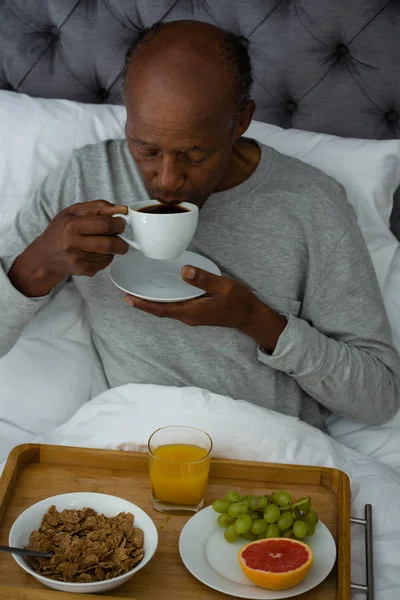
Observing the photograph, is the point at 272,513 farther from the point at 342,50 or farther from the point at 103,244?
the point at 342,50

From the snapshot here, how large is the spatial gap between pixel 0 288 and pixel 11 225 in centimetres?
33

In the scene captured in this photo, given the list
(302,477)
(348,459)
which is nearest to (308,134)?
(348,459)

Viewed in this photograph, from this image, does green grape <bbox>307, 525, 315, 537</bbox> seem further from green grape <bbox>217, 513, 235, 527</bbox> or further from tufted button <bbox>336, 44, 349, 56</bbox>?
tufted button <bbox>336, 44, 349, 56</bbox>

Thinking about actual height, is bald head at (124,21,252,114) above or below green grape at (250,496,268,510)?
above

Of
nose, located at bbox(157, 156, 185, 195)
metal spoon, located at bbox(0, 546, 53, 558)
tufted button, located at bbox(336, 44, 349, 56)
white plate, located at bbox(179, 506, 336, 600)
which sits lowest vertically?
white plate, located at bbox(179, 506, 336, 600)

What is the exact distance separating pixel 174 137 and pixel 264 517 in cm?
59

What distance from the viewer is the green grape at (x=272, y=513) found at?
1029 millimetres

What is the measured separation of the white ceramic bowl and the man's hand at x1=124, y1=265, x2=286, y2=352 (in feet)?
0.94

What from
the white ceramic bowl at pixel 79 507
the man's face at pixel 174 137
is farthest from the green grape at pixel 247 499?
the man's face at pixel 174 137

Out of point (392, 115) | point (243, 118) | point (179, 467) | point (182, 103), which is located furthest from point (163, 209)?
point (392, 115)

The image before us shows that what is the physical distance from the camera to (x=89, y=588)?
3.06 ft

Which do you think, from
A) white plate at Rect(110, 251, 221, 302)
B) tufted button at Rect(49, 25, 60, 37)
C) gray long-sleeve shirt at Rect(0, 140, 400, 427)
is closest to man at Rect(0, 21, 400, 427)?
gray long-sleeve shirt at Rect(0, 140, 400, 427)

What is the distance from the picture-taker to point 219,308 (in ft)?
4.01

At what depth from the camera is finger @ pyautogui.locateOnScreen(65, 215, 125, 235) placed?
1.15m
